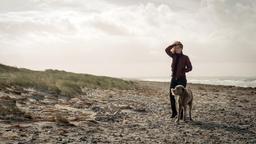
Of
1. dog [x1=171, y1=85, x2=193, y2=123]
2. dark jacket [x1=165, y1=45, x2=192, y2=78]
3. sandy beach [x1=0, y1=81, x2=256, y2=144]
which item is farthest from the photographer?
dark jacket [x1=165, y1=45, x2=192, y2=78]

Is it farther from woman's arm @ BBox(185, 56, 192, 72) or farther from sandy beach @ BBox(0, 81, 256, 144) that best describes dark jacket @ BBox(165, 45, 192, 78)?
sandy beach @ BBox(0, 81, 256, 144)

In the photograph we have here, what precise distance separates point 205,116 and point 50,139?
871cm

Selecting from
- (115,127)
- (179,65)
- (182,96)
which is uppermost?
(179,65)

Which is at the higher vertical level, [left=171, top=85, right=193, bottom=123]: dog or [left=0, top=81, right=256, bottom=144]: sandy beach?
[left=171, top=85, right=193, bottom=123]: dog

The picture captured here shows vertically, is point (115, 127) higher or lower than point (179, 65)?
lower

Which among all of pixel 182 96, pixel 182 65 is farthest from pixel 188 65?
pixel 182 96

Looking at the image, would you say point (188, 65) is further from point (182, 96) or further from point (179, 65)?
point (182, 96)

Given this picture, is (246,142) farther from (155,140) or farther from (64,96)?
(64,96)

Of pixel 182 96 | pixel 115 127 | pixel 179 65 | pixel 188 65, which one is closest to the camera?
pixel 115 127

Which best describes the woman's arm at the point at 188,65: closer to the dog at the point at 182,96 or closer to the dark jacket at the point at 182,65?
the dark jacket at the point at 182,65

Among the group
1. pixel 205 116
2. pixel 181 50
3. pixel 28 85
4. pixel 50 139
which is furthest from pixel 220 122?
pixel 28 85

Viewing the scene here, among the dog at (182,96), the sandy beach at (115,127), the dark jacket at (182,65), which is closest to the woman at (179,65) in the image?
the dark jacket at (182,65)

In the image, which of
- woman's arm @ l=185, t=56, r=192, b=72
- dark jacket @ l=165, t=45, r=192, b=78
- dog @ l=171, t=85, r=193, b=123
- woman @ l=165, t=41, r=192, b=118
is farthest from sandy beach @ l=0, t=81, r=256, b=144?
woman's arm @ l=185, t=56, r=192, b=72

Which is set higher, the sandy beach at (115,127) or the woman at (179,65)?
the woman at (179,65)
